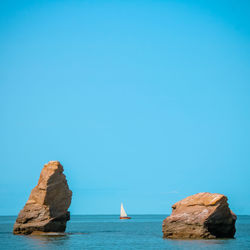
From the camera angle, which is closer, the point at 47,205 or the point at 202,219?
the point at 202,219

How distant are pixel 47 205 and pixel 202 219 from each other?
22177 millimetres

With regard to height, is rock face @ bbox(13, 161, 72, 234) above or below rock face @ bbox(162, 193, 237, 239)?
above

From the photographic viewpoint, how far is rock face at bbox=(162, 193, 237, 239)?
5659 cm

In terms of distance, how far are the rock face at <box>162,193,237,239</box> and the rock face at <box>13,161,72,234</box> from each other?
16.1 meters

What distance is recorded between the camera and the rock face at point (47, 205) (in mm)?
65875

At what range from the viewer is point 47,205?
218 feet

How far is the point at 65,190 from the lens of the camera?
228 ft

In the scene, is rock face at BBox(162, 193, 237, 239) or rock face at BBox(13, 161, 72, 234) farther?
rock face at BBox(13, 161, 72, 234)

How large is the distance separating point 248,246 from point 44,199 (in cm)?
2773

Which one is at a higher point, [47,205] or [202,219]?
[47,205]

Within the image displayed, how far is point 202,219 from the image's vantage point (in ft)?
185

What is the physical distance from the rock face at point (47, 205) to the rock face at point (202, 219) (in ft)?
52.8

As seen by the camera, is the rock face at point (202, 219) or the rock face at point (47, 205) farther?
the rock face at point (47, 205)

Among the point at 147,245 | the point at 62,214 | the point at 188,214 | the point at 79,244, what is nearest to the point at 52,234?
the point at 62,214
